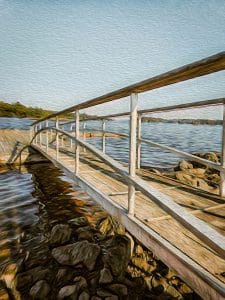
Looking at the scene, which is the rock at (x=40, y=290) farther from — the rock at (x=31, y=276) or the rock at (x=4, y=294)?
the rock at (x=4, y=294)

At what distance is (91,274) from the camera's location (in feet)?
9.43

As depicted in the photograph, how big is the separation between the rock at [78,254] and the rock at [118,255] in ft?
0.52

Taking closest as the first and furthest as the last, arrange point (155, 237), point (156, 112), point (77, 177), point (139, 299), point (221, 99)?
point (155, 237) < point (139, 299) < point (221, 99) < point (77, 177) < point (156, 112)

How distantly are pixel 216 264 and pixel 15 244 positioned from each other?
311 centimetres

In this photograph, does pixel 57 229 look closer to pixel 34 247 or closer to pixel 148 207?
pixel 34 247

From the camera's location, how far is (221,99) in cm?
308

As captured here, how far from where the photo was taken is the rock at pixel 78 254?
3.04m

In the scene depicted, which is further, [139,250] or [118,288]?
[139,250]

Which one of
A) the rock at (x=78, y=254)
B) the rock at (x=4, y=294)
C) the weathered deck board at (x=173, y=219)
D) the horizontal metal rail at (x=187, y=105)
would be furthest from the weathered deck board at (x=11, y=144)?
the rock at (x=4, y=294)

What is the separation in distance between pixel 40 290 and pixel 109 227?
1.54 metres

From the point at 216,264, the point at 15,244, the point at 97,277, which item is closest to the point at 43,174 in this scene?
the point at 15,244

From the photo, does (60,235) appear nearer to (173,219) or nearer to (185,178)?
(173,219)

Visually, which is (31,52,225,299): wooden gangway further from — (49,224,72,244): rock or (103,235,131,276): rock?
(49,224,72,244): rock

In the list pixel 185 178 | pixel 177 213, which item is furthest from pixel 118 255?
pixel 185 178
